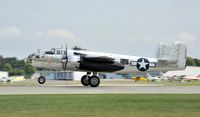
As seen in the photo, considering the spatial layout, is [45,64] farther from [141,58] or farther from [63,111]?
[63,111]

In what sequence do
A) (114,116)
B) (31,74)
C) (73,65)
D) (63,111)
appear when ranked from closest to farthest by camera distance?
(114,116) < (63,111) < (73,65) < (31,74)

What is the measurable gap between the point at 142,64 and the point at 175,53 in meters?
4.35

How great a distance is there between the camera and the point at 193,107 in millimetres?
19734

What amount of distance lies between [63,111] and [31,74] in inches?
3813

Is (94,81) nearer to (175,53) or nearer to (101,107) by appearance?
(175,53)

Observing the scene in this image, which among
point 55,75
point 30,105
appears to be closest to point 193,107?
point 30,105

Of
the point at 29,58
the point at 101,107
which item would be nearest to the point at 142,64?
the point at 29,58

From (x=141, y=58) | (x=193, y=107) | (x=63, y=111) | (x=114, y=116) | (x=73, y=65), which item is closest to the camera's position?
(x=114, y=116)

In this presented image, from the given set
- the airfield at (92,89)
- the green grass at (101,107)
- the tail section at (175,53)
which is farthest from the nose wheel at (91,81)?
the green grass at (101,107)

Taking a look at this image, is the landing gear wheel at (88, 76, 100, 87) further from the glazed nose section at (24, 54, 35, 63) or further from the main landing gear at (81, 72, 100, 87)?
the glazed nose section at (24, 54, 35, 63)

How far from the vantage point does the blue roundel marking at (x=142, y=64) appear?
3825 cm

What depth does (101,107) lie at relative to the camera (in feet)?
63.8

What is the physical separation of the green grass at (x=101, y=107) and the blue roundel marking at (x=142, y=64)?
15.1 metres

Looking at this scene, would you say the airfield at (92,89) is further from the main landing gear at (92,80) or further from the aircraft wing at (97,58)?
the aircraft wing at (97,58)
